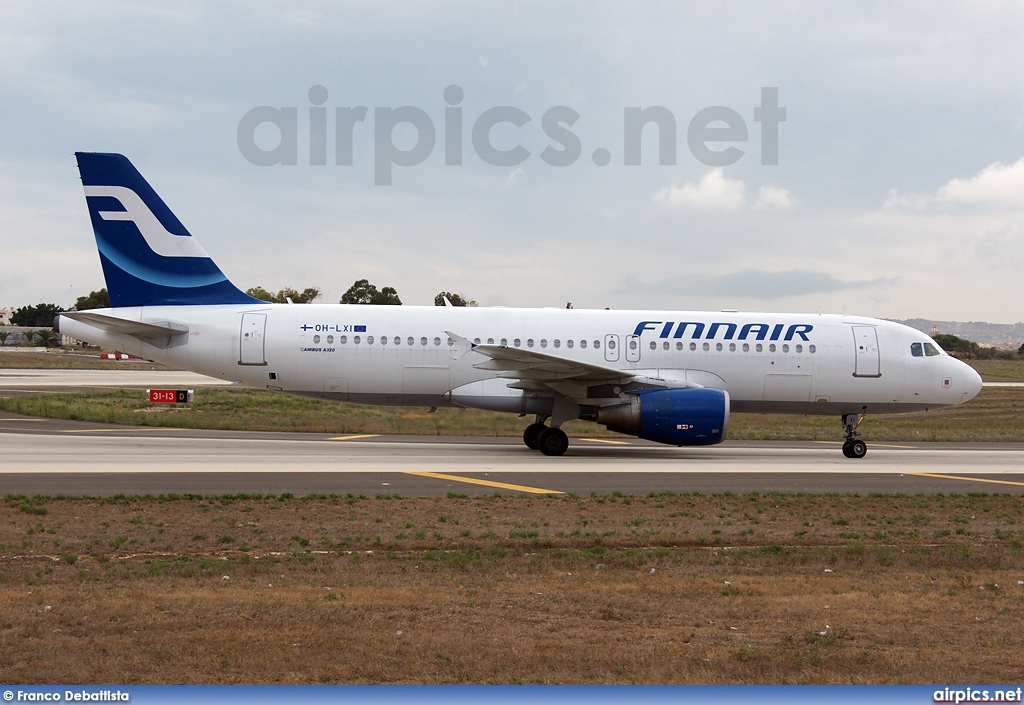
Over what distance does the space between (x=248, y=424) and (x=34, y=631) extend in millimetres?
21085

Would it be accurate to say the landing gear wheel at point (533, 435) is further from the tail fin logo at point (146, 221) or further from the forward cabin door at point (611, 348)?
the tail fin logo at point (146, 221)

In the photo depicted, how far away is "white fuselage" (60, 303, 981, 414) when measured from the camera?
21.5 m

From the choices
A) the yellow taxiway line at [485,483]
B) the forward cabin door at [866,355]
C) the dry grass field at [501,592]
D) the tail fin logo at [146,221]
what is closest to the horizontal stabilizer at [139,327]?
the tail fin logo at [146,221]

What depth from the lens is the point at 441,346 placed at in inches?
851

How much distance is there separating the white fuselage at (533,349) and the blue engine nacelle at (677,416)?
2.57 ft

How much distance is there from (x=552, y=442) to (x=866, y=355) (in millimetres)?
8541

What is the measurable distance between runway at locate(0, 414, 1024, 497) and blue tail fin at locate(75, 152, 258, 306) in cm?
357

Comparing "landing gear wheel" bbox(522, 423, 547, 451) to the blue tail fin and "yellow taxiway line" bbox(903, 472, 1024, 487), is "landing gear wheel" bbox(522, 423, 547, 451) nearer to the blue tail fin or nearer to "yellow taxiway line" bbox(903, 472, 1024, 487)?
the blue tail fin

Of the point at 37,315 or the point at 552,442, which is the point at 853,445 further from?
the point at 37,315

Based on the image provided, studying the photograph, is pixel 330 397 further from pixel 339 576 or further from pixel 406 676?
pixel 406 676

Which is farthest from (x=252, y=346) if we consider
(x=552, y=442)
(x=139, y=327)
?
(x=552, y=442)

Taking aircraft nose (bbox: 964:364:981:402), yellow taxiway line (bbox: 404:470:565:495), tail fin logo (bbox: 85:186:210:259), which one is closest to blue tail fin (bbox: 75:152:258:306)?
tail fin logo (bbox: 85:186:210:259)

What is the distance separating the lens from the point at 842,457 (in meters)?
22.3

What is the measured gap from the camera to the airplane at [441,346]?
835 inches
